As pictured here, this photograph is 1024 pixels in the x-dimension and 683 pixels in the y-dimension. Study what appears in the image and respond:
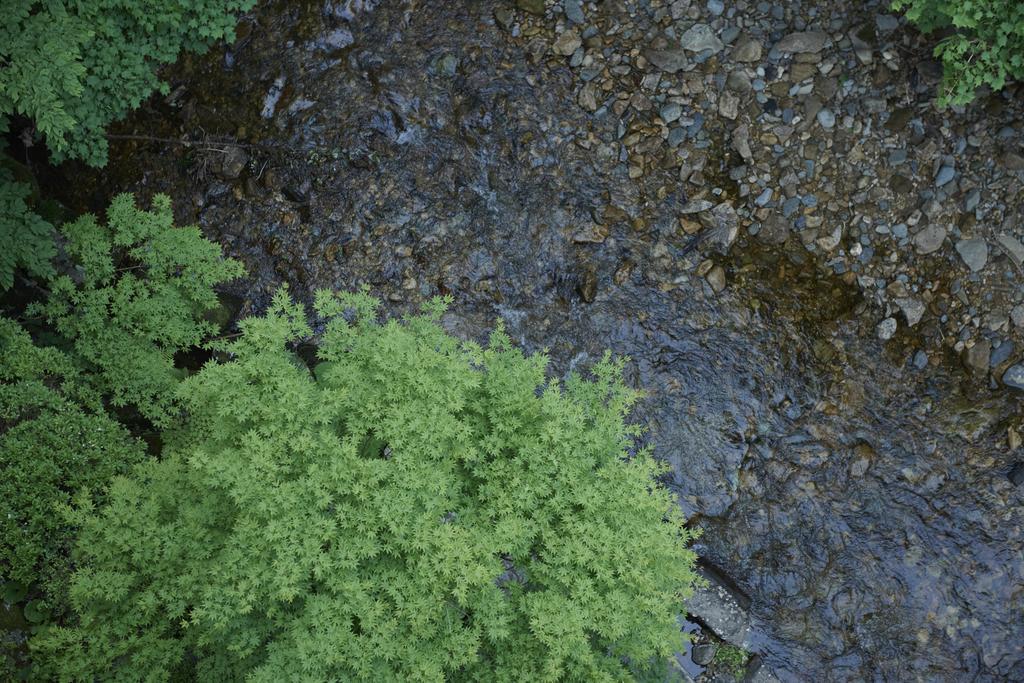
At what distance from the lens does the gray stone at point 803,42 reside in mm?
10641

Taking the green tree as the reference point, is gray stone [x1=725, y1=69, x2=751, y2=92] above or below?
above

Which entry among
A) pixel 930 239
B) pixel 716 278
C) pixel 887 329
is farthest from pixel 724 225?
pixel 930 239

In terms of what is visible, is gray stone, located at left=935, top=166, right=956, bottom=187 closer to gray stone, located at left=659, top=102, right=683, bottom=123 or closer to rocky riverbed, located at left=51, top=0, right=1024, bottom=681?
rocky riverbed, located at left=51, top=0, right=1024, bottom=681

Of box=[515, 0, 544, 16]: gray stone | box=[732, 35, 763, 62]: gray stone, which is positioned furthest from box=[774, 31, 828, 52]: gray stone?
box=[515, 0, 544, 16]: gray stone

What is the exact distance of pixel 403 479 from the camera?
694 centimetres

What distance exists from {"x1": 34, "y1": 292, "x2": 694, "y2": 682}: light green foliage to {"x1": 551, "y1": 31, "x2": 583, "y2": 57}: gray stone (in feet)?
17.7

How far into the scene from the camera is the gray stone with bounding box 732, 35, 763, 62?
10.8 m

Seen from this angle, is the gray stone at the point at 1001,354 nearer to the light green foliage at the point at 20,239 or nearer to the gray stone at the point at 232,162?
the gray stone at the point at 232,162

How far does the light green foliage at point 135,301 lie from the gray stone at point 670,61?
6.36 metres

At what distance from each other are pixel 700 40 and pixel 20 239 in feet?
29.3

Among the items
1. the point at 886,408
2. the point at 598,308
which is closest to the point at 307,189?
the point at 598,308

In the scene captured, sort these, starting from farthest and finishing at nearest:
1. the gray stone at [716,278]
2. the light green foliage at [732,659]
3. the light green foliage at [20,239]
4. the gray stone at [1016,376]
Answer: the gray stone at [716,278], the gray stone at [1016,376], the light green foliage at [732,659], the light green foliage at [20,239]

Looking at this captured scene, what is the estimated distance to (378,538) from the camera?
22.4ft

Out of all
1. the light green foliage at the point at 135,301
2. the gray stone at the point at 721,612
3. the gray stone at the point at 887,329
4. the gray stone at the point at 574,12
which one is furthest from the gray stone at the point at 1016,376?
the light green foliage at the point at 135,301
